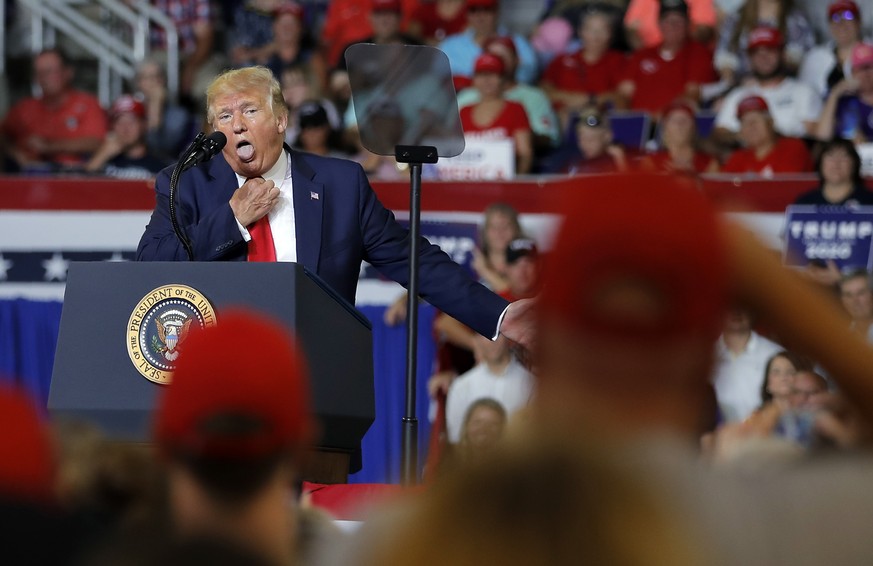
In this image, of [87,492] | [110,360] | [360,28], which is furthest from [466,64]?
[87,492]

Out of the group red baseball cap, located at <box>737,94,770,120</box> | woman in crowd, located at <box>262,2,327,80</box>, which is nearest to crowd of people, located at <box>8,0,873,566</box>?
red baseball cap, located at <box>737,94,770,120</box>

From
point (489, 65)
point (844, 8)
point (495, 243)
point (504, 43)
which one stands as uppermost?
point (844, 8)

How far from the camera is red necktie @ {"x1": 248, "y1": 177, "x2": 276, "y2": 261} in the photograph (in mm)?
3887

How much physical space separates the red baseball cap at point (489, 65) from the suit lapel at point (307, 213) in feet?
16.1

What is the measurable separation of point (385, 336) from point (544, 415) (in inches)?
240

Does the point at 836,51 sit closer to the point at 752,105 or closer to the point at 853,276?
the point at 752,105

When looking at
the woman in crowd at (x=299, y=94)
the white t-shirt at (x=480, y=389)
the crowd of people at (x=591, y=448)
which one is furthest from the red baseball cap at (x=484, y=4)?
the crowd of people at (x=591, y=448)

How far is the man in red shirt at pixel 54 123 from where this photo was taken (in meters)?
9.78

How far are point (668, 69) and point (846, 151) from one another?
7.69 ft

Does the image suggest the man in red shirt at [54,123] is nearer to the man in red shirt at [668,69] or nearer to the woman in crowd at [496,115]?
the woman in crowd at [496,115]

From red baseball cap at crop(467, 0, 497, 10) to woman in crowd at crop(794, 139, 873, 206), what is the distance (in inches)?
128

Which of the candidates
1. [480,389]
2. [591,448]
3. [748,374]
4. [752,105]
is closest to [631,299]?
[591,448]

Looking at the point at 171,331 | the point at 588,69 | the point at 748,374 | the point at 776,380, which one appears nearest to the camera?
the point at 171,331

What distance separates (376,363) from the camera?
7.39 metres
